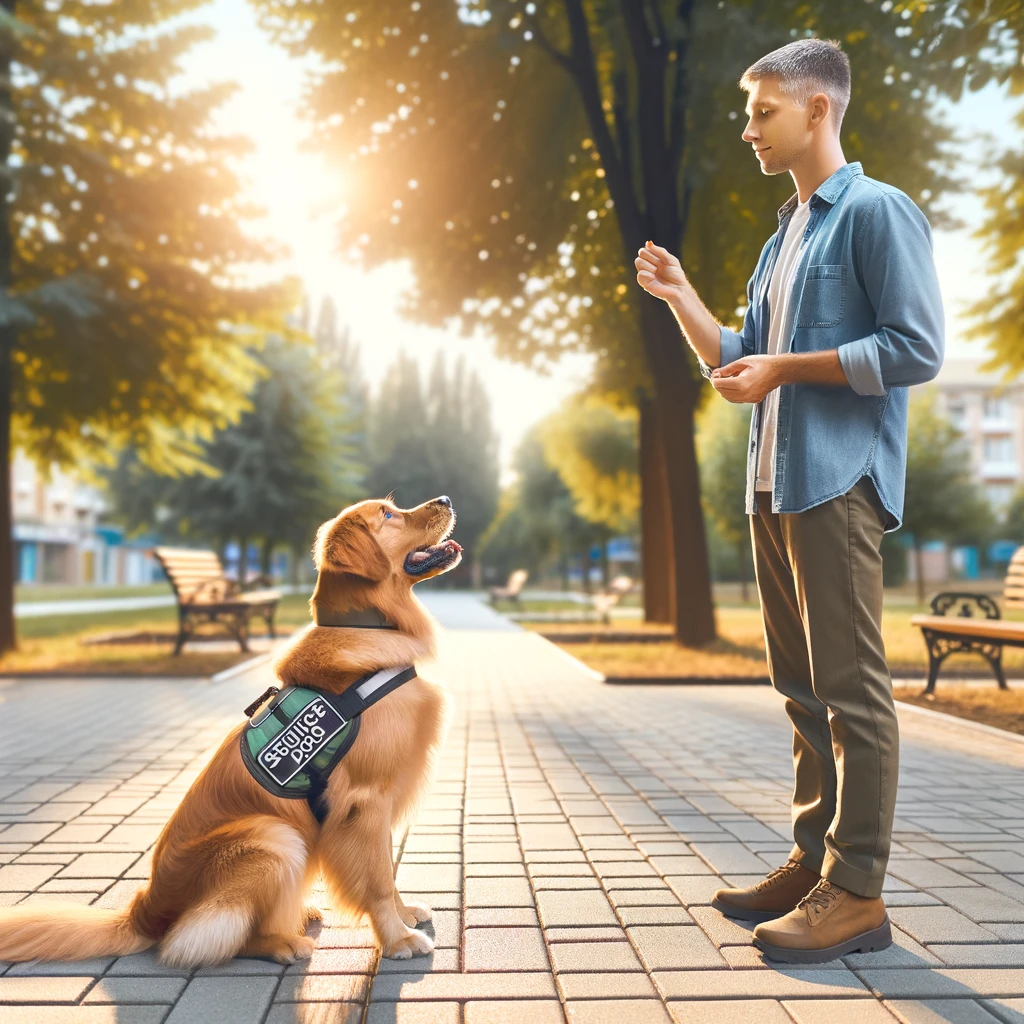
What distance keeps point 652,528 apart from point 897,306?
50.2 feet

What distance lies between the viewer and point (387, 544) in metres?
3.21

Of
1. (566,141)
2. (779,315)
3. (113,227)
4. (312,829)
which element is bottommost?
(312,829)

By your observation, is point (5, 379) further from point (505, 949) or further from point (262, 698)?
point (505, 949)

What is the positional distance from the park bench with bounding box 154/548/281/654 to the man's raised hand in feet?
30.7

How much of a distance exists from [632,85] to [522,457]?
29.0 m

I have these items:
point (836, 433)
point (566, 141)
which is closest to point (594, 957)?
point (836, 433)

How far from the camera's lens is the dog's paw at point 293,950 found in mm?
2789

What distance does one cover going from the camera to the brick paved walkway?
8.27 ft

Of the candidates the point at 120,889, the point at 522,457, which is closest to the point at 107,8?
the point at 120,889

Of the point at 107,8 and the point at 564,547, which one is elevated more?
the point at 107,8

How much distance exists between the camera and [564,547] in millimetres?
43594

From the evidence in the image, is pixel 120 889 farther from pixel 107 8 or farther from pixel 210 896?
pixel 107 8

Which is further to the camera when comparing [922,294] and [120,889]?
[120,889]

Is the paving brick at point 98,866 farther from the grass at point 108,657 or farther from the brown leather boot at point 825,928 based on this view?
the grass at point 108,657
